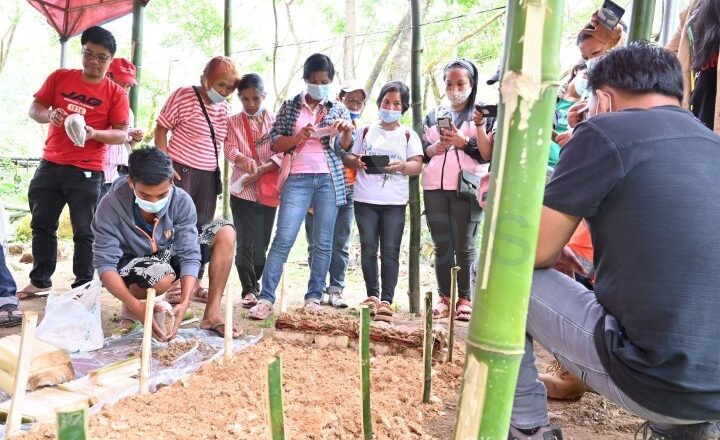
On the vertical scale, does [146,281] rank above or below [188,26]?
below

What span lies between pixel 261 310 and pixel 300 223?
690mm

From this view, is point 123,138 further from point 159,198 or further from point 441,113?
point 441,113

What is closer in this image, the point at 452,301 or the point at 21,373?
the point at 21,373

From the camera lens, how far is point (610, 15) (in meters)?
3.69

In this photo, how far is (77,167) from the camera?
4.55 meters

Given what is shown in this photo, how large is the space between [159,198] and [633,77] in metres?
2.68

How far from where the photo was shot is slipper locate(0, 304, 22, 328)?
385 cm

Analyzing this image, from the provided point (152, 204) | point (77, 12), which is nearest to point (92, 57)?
point (152, 204)

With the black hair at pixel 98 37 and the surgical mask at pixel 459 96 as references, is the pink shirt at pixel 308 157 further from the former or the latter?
the black hair at pixel 98 37

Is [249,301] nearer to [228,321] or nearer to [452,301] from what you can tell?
[228,321]

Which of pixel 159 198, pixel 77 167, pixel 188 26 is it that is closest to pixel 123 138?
pixel 77 167

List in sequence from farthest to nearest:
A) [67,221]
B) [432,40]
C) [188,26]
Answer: [188,26] < [432,40] < [67,221]

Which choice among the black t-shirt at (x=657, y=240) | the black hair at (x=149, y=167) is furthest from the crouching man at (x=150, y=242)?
the black t-shirt at (x=657, y=240)

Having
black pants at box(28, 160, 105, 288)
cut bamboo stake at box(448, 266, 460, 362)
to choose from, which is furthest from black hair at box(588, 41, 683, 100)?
black pants at box(28, 160, 105, 288)
